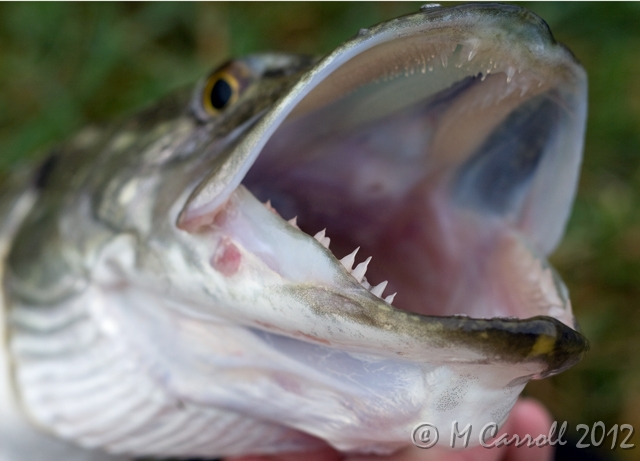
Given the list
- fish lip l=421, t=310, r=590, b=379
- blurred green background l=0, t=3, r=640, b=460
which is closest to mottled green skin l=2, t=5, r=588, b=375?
fish lip l=421, t=310, r=590, b=379

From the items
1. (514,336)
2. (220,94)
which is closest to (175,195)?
(220,94)

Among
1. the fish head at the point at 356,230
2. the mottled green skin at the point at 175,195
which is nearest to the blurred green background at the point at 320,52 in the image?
the mottled green skin at the point at 175,195

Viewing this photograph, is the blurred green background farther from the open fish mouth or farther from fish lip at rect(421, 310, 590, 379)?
fish lip at rect(421, 310, 590, 379)

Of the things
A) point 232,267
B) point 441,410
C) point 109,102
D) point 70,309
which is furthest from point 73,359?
point 109,102

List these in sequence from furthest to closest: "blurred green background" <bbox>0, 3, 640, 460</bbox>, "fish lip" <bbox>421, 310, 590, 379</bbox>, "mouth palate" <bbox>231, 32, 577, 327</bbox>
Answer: "blurred green background" <bbox>0, 3, 640, 460</bbox> < "mouth palate" <bbox>231, 32, 577, 327</bbox> < "fish lip" <bbox>421, 310, 590, 379</bbox>

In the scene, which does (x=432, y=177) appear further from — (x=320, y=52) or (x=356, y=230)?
(x=320, y=52)

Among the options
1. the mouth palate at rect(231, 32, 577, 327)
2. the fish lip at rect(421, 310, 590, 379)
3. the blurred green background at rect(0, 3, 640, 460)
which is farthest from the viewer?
the blurred green background at rect(0, 3, 640, 460)
